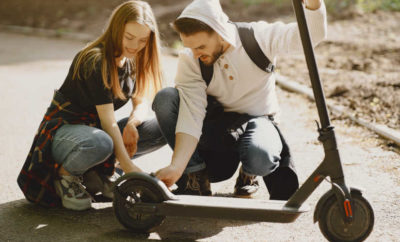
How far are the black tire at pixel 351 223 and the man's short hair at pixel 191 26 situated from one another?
0.97m

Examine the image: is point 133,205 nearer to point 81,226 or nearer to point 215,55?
point 81,226

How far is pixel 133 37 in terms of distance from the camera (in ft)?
9.29

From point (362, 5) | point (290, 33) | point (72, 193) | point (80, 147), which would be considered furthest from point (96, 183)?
point (362, 5)

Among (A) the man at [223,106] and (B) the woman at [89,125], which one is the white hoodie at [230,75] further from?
(B) the woman at [89,125]

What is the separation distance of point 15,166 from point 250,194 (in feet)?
5.03

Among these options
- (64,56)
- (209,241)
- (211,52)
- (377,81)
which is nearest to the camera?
(209,241)

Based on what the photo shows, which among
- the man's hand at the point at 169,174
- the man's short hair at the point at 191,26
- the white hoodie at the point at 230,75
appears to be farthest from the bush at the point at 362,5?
the man's hand at the point at 169,174

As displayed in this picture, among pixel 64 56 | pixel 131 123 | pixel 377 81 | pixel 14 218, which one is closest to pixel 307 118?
pixel 377 81

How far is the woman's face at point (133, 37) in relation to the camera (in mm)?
2822

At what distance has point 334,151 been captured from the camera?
7.48 ft

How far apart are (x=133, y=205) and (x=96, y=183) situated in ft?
1.44

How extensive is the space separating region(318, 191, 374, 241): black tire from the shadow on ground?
1.83 feet

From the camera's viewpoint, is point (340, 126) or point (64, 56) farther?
point (64, 56)

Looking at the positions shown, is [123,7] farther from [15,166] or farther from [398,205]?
[398,205]
